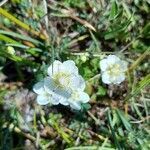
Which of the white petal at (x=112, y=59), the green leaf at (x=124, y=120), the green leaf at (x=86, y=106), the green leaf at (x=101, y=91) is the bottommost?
the green leaf at (x=124, y=120)

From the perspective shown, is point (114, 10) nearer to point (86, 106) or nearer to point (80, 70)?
point (80, 70)

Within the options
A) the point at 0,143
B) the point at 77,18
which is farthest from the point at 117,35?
the point at 0,143

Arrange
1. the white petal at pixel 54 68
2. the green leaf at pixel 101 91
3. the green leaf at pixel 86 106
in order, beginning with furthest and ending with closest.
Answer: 1. the green leaf at pixel 101 91
2. the green leaf at pixel 86 106
3. the white petal at pixel 54 68

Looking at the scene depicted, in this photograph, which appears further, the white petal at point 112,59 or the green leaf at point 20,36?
the green leaf at point 20,36

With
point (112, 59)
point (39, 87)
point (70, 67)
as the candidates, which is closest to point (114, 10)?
point (112, 59)

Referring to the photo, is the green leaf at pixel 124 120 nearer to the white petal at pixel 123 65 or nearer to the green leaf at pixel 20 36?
the white petal at pixel 123 65

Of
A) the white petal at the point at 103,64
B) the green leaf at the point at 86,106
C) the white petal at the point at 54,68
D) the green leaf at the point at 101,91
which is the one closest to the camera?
the white petal at the point at 54,68

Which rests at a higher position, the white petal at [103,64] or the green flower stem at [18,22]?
the green flower stem at [18,22]

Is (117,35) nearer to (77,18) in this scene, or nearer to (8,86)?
(77,18)

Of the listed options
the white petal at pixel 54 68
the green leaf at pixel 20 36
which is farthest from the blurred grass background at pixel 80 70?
the white petal at pixel 54 68
